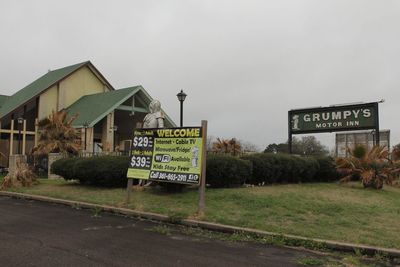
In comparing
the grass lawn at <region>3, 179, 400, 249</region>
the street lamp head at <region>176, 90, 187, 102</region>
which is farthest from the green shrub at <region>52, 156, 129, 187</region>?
the street lamp head at <region>176, 90, 187, 102</region>

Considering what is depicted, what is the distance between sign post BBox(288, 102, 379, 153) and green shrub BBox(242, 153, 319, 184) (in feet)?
13.7

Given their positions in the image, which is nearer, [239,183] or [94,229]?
[94,229]

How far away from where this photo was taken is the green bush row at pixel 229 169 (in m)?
13.4

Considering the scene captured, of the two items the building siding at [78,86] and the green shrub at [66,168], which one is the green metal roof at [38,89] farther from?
the green shrub at [66,168]

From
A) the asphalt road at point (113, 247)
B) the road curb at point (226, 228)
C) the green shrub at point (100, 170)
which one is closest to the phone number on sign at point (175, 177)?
the road curb at point (226, 228)

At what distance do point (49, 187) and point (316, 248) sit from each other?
448 inches

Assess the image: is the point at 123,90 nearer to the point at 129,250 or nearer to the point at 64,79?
the point at 64,79

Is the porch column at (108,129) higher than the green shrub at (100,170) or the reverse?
higher

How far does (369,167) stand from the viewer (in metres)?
16.7

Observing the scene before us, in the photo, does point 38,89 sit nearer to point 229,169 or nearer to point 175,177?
point 229,169

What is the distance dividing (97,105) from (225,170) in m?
20.4

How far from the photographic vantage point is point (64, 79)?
34.6 m

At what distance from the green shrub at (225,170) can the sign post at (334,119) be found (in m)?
8.40

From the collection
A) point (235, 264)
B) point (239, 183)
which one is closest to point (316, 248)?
point (235, 264)
